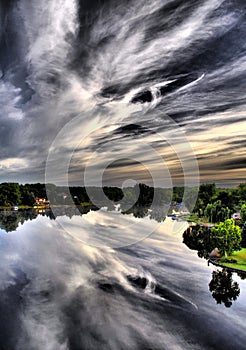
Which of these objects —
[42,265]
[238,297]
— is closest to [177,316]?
[238,297]

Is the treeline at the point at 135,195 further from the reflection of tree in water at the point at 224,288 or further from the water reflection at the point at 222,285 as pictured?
the reflection of tree in water at the point at 224,288

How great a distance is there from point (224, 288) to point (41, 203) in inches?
1757

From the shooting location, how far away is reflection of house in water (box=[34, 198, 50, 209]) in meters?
49.0

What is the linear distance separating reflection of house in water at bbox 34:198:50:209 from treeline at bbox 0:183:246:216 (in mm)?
768

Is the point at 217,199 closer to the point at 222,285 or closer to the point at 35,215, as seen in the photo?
the point at 35,215

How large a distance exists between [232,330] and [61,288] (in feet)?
16.9

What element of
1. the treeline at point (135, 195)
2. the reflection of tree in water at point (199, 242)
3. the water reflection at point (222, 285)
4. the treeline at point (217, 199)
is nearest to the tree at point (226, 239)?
the water reflection at point (222, 285)

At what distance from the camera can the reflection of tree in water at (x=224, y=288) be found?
8.61 m

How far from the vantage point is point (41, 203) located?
Result: 1998 inches

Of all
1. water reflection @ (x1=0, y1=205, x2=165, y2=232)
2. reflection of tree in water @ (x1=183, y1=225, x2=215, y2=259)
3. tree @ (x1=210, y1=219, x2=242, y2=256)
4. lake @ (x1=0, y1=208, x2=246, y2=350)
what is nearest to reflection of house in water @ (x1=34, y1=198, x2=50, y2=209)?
water reflection @ (x1=0, y1=205, x2=165, y2=232)

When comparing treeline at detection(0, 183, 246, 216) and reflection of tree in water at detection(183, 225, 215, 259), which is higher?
treeline at detection(0, 183, 246, 216)

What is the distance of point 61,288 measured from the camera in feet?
31.5

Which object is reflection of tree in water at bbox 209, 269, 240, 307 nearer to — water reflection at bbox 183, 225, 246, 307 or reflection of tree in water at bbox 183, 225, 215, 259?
water reflection at bbox 183, 225, 246, 307

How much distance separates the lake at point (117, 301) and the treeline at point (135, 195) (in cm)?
1549
